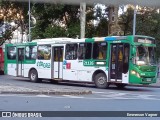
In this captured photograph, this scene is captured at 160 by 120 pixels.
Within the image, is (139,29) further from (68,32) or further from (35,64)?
(35,64)

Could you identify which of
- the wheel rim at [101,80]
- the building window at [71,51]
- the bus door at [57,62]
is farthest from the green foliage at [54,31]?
the wheel rim at [101,80]

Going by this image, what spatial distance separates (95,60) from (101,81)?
3.72 ft

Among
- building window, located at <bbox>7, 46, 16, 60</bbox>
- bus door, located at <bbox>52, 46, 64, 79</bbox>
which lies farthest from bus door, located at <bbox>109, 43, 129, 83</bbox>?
building window, located at <bbox>7, 46, 16, 60</bbox>

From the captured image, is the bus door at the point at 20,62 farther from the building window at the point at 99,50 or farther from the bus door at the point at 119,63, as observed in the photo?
the bus door at the point at 119,63

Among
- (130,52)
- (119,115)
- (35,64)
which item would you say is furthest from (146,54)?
(119,115)

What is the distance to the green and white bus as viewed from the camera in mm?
17156

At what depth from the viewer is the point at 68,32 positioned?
2994 cm

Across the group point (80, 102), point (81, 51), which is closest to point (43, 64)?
point (81, 51)

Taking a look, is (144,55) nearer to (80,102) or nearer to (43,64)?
(43,64)

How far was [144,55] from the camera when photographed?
1733 cm

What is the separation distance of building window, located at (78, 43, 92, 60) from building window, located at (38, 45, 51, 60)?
2.46 meters

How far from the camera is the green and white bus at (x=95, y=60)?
1716 cm

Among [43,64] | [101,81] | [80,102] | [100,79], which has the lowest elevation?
[80,102]

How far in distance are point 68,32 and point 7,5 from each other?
28.1 metres
